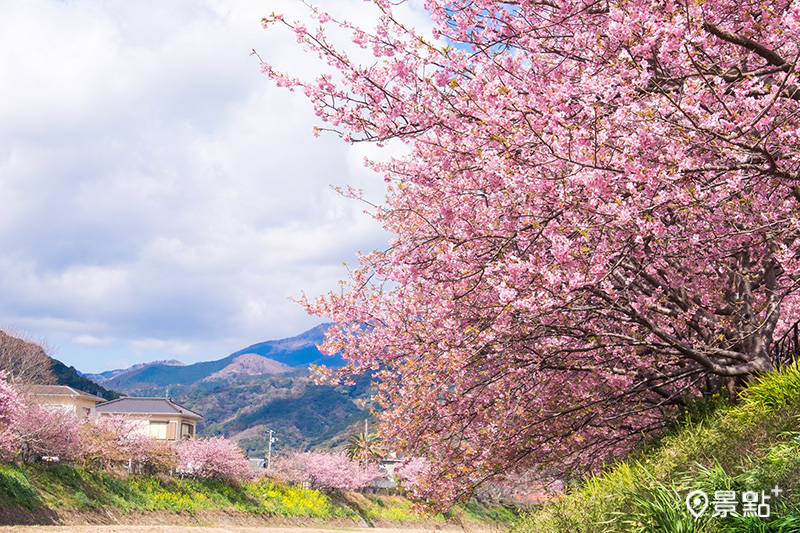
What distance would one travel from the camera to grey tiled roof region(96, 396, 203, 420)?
2278 inches

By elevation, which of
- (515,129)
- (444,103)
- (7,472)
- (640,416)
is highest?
(444,103)

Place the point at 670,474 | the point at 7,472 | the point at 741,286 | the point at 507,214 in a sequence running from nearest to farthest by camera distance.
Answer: the point at 670,474
the point at 507,214
the point at 741,286
the point at 7,472

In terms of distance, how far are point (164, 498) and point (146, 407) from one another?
3187 cm

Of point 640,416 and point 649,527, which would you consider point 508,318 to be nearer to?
point 649,527

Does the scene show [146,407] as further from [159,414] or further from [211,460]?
[211,460]

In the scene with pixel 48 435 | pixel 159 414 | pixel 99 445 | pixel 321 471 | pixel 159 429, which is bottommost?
pixel 321 471

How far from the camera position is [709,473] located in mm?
5852

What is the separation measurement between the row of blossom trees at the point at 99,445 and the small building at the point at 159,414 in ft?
69.5

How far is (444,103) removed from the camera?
6754 mm

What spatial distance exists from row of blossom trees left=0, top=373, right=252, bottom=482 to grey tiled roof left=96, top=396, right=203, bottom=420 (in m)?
22.0

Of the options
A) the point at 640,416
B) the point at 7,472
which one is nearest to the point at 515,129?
the point at 640,416

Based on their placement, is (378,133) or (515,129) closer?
(515,129)

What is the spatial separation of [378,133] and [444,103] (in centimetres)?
82

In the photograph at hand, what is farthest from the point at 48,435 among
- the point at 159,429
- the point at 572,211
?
the point at 159,429
